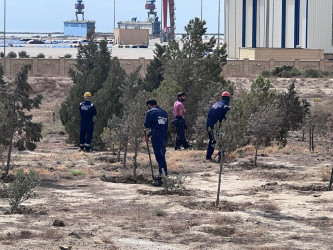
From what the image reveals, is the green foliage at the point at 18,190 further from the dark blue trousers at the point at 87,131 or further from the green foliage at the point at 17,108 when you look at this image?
the dark blue trousers at the point at 87,131

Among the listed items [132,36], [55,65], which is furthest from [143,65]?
[132,36]

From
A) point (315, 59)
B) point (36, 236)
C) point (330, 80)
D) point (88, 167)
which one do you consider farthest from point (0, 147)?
point (315, 59)

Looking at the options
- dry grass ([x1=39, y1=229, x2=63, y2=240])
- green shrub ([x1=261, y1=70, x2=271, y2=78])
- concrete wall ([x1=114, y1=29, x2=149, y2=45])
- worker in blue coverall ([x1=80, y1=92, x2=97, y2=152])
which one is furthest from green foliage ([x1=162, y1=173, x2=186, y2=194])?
concrete wall ([x1=114, y1=29, x2=149, y2=45])

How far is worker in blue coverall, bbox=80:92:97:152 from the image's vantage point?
22.4 metres

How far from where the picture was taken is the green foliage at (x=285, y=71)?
57.6 m

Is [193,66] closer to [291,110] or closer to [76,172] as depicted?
[291,110]

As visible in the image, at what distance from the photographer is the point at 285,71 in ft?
191

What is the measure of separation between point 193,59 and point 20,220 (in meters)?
13.5

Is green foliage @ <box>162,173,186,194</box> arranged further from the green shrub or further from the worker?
the green shrub

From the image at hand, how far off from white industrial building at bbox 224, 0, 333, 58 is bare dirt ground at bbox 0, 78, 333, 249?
164 ft

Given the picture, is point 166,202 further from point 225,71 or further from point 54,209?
point 225,71

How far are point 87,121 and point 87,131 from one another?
24 cm

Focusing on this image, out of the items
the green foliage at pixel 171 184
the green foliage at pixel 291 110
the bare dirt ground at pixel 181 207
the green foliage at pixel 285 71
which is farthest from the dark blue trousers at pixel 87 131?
the green foliage at pixel 285 71

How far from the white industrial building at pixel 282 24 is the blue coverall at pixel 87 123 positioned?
48751mm
